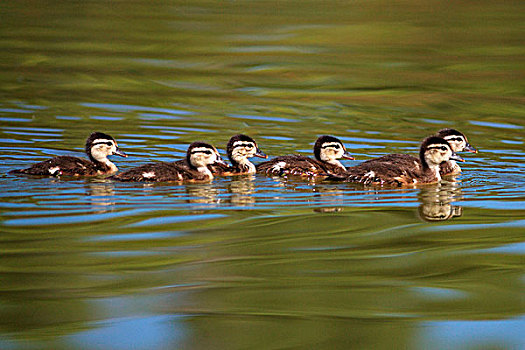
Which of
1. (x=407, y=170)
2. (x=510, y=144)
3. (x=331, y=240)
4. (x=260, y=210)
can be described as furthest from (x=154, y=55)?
(x=331, y=240)

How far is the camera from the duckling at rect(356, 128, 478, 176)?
28.6 feet

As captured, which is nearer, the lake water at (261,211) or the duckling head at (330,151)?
the lake water at (261,211)

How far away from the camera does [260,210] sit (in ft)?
23.2

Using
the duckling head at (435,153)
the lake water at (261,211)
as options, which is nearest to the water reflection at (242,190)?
the lake water at (261,211)

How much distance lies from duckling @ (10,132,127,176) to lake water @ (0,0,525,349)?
22 cm

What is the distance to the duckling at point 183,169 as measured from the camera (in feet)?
27.3

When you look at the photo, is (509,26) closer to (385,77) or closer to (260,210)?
(385,77)

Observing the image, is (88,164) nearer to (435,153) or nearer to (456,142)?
(435,153)

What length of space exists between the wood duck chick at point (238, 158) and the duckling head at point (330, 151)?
0.61 m

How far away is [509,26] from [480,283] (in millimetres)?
15947

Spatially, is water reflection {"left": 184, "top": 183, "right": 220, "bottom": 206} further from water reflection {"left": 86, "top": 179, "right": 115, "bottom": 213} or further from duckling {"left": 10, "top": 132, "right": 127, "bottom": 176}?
duckling {"left": 10, "top": 132, "right": 127, "bottom": 176}

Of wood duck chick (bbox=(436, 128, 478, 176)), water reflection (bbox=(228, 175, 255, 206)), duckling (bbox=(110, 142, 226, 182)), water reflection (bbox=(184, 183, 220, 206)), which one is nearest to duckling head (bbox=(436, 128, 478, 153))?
wood duck chick (bbox=(436, 128, 478, 176))

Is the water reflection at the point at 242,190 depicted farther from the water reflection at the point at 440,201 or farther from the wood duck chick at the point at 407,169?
the water reflection at the point at 440,201

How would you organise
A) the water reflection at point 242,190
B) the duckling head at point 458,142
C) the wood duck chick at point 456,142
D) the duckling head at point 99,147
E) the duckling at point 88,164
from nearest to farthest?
the water reflection at point 242,190 < the duckling at point 88,164 < the duckling head at point 99,147 < the wood duck chick at point 456,142 < the duckling head at point 458,142
